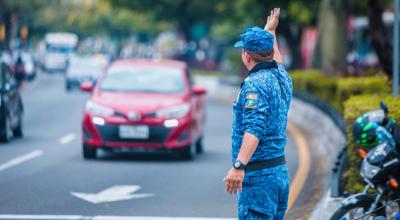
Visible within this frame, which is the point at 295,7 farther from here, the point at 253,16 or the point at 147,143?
the point at 147,143

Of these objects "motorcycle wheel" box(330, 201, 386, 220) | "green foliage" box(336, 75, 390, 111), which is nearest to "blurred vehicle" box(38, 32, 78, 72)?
"green foliage" box(336, 75, 390, 111)

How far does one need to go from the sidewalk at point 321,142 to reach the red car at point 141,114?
2253 millimetres

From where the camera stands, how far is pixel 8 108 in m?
21.5

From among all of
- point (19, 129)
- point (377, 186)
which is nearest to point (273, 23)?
point (377, 186)

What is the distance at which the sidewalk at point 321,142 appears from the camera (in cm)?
1109

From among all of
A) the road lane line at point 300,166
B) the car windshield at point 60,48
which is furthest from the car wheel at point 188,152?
the car windshield at point 60,48

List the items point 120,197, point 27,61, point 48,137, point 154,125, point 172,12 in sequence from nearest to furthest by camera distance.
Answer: point 120,197 < point 154,125 < point 48,137 < point 27,61 < point 172,12

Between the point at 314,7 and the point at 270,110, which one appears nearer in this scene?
the point at 270,110

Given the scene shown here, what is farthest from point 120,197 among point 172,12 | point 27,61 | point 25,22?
point 25,22

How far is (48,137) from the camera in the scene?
23.5 meters

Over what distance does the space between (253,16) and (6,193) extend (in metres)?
41.9

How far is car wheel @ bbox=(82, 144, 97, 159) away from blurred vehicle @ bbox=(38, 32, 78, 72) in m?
68.2

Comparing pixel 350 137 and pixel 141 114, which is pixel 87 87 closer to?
pixel 141 114

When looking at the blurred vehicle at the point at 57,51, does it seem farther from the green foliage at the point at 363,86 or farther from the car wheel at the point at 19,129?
the green foliage at the point at 363,86
